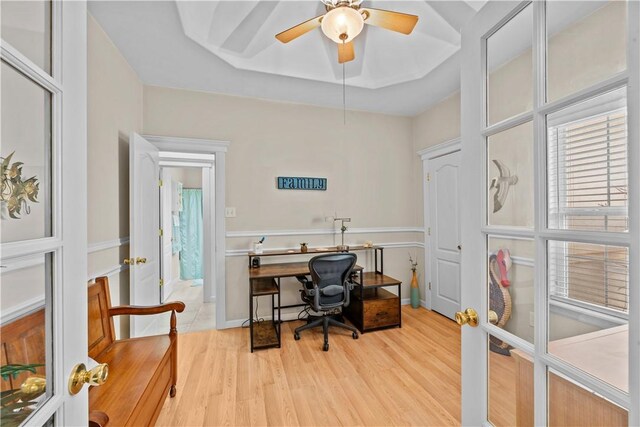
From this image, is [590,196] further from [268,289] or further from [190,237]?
[190,237]

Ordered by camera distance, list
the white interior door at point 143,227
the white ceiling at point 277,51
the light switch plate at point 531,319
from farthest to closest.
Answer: the white interior door at point 143,227 < the white ceiling at point 277,51 < the light switch plate at point 531,319

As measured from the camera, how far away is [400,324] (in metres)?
3.02

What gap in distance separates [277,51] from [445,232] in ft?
8.91

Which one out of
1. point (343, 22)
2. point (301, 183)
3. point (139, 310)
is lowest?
point (139, 310)

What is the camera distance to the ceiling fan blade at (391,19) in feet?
4.96


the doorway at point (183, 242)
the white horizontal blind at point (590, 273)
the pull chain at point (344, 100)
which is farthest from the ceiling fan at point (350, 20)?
the doorway at point (183, 242)

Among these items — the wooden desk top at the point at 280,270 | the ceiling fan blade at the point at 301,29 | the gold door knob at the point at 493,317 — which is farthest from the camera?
the wooden desk top at the point at 280,270

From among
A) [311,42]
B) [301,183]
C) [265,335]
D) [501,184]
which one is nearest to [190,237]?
[301,183]

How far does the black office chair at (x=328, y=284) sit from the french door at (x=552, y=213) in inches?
64.7

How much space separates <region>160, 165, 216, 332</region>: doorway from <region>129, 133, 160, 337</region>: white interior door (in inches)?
40.2

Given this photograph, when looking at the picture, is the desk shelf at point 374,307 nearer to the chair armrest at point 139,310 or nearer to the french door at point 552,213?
the chair armrest at point 139,310

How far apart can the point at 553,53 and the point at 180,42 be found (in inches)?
98.0

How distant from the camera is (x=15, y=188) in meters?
0.50

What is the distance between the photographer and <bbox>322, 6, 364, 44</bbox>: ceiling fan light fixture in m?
1.46
